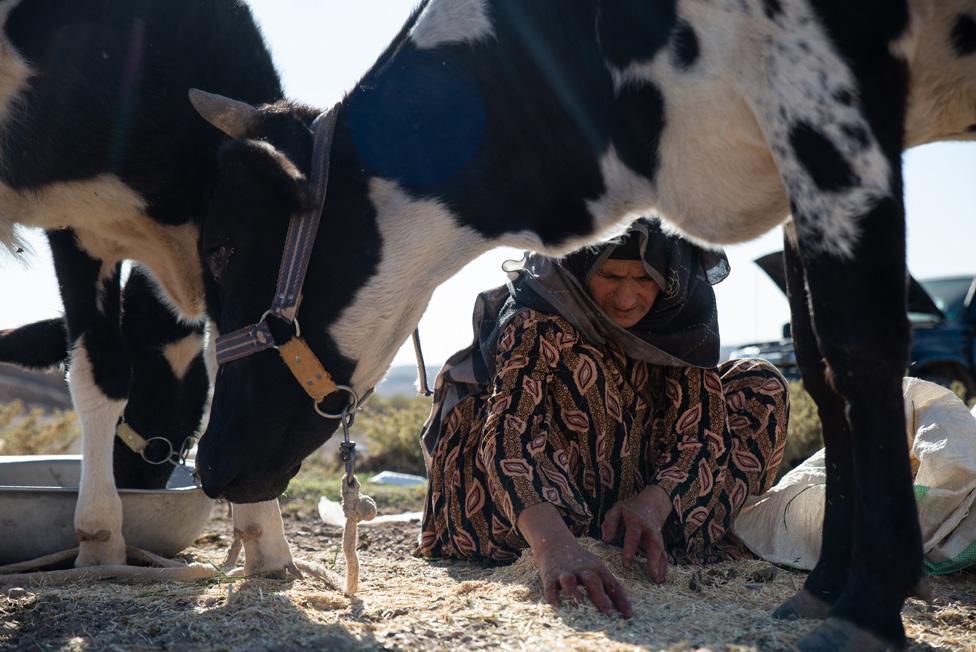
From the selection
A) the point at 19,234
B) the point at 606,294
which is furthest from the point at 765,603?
the point at 19,234

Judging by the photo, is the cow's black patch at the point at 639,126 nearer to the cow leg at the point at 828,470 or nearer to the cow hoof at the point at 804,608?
the cow leg at the point at 828,470

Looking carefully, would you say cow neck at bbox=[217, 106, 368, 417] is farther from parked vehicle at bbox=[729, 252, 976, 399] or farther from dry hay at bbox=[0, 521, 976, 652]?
parked vehicle at bbox=[729, 252, 976, 399]

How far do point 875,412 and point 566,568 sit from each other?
40.4 inches

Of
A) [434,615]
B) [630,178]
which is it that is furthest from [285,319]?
[630,178]

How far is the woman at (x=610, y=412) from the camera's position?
3402mm

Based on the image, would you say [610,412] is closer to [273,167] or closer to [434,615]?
[434,615]

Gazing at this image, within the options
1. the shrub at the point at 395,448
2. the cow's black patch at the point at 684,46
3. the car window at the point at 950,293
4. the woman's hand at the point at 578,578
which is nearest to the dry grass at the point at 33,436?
the shrub at the point at 395,448

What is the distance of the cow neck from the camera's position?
8.91 ft

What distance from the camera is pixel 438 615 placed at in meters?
2.71

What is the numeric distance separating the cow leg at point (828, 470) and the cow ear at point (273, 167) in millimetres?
1383

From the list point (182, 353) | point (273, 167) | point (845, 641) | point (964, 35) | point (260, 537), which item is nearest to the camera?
point (845, 641)

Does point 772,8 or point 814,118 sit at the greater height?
point 772,8

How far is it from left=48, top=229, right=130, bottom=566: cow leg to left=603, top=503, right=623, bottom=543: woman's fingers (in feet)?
5.87

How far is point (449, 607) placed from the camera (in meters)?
2.82
